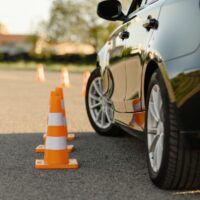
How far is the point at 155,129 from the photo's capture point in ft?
14.6

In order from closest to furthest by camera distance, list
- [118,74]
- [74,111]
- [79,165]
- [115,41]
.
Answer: [79,165] < [118,74] < [115,41] < [74,111]

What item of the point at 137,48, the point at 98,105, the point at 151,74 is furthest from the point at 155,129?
the point at 98,105

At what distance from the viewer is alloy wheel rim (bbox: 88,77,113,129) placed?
7364 mm

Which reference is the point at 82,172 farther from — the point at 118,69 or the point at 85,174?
the point at 118,69

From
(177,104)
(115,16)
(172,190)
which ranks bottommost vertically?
(172,190)

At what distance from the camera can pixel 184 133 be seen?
385 cm

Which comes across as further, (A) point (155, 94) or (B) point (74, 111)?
(B) point (74, 111)

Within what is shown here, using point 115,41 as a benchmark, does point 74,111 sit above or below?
below

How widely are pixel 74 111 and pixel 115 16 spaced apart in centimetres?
521

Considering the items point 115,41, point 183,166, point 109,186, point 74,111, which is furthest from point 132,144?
point 74,111

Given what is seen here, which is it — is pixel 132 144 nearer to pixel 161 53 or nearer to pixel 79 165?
pixel 79 165

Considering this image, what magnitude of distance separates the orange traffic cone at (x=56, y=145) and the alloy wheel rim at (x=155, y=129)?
964 millimetres

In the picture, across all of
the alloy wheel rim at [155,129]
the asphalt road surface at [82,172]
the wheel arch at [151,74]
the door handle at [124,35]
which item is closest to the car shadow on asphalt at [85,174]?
the asphalt road surface at [82,172]

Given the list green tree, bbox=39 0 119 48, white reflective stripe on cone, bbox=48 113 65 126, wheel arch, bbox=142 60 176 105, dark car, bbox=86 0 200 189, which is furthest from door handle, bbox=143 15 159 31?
green tree, bbox=39 0 119 48
